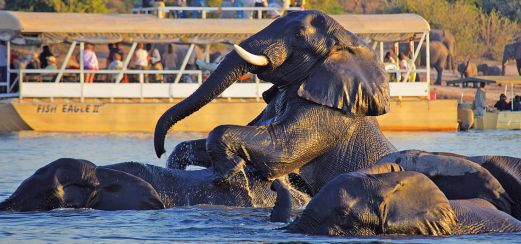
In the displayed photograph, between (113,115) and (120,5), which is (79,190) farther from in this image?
(120,5)

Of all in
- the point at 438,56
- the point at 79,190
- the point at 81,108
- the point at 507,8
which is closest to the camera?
the point at 79,190

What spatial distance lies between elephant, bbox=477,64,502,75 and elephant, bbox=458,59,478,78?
0.72 m

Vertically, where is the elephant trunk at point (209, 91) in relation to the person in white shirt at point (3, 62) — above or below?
above

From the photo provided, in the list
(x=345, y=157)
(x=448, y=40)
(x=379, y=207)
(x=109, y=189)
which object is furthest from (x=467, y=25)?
(x=379, y=207)

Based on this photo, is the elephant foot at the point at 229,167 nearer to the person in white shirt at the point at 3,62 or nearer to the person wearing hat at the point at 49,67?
the person wearing hat at the point at 49,67

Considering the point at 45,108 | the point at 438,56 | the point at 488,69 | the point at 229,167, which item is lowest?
the point at 488,69

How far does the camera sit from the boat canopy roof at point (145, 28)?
3156cm

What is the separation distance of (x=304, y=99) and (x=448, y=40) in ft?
132

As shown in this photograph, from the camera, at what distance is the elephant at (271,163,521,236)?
386 inches

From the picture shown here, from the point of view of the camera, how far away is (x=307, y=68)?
483 inches

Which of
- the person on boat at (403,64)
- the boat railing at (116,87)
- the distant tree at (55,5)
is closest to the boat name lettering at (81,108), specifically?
the boat railing at (116,87)

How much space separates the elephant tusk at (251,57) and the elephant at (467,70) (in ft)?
118

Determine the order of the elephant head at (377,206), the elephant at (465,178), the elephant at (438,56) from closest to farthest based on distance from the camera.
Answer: the elephant head at (377,206)
the elephant at (465,178)
the elephant at (438,56)

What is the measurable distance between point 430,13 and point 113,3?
43.9 ft
